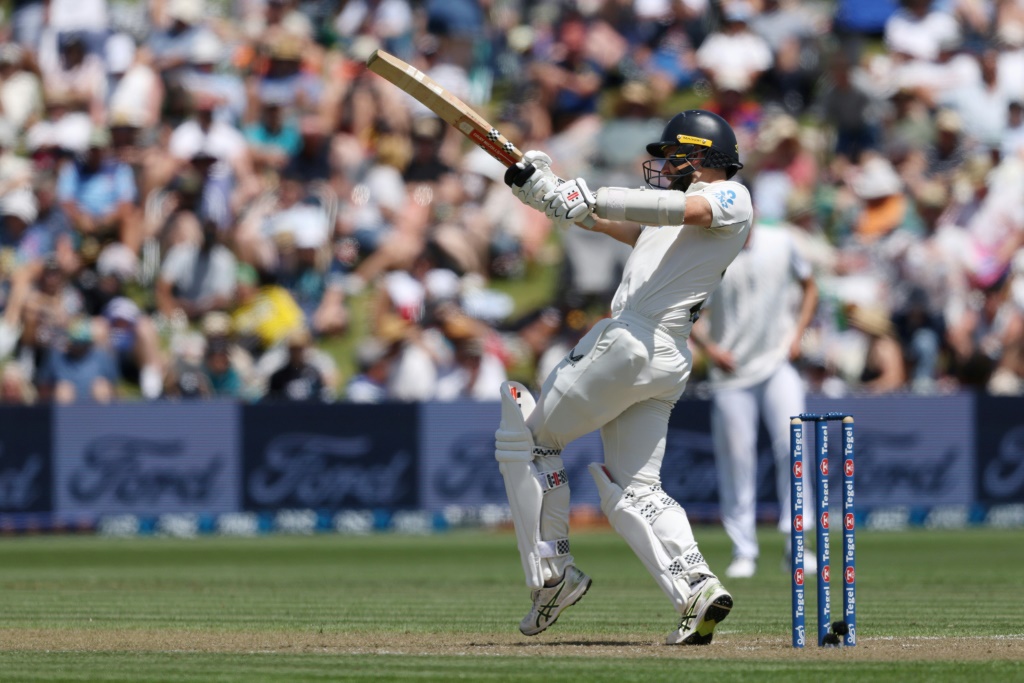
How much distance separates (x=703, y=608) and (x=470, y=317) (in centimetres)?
1018

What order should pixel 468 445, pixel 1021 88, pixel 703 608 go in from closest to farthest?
pixel 703 608
pixel 468 445
pixel 1021 88

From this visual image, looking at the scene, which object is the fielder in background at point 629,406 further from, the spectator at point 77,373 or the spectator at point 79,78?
the spectator at point 79,78

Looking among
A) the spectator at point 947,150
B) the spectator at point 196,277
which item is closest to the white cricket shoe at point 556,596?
the spectator at point 196,277

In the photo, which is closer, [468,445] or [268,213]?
[468,445]

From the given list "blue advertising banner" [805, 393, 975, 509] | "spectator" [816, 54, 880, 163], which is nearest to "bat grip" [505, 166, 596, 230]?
"blue advertising banner" [805, 393, 975, 509]

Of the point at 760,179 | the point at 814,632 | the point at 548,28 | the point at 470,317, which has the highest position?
the point at 548,28

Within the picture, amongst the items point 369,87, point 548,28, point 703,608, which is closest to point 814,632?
point 703,608

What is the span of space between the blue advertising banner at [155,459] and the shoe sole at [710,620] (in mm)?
9431

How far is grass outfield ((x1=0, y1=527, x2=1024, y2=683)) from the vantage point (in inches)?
247

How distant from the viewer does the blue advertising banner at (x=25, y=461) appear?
1588 cm

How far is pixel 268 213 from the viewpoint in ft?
59.3

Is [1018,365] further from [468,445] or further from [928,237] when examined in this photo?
[468,445]

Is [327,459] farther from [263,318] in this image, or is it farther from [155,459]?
[263,318]

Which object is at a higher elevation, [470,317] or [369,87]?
[369,87]
